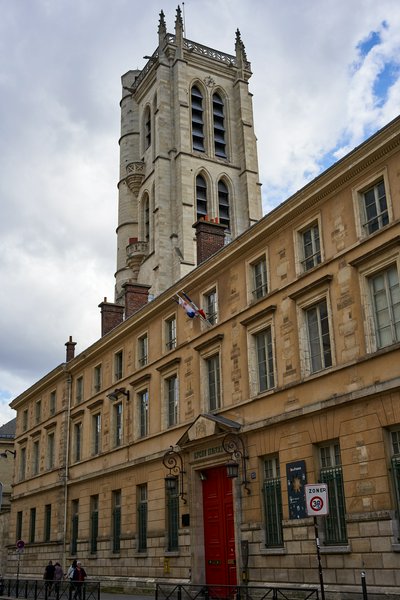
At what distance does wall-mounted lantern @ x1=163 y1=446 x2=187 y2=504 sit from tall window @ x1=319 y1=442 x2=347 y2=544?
650 cm

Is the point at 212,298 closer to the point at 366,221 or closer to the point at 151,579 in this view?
the point at 366,221

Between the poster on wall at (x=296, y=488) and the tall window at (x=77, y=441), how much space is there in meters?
15.7

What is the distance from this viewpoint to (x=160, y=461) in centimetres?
2369

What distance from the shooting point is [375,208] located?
16797 millimetres

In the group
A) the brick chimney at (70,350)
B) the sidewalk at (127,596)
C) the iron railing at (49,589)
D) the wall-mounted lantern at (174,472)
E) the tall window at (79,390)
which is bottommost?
the sidewalk at (127,596)

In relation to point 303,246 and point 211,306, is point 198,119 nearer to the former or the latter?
point 211,306

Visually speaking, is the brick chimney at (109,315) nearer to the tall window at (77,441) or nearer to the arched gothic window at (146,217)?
the tall window at (77,441)

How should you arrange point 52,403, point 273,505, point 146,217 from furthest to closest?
point 146,217 < point 52,403 < point 273,505

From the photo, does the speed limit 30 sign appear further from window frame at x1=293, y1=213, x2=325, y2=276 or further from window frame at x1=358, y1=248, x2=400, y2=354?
window frame at x1=293, y1=213, x2=325, y2=276

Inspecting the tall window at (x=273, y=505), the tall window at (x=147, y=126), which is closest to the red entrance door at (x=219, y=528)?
the tall window at (x=273, y=505)

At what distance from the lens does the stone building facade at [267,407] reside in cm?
1564

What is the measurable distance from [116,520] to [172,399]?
5.84 metres

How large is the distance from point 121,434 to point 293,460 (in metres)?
11.1

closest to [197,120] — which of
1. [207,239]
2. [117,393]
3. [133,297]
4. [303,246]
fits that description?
[133,297]
